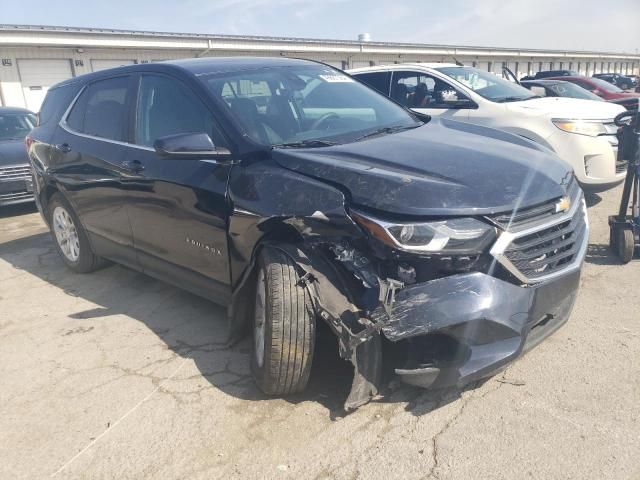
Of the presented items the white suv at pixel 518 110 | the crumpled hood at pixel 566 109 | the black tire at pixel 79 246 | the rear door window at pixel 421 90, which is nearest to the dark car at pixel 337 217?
the black tire at pixel 79 246

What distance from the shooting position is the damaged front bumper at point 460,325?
2.38 m

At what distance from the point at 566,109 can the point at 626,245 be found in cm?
241

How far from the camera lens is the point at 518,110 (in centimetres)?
656

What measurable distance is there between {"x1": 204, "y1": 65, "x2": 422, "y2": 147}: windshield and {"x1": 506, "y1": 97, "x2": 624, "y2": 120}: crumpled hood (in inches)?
116

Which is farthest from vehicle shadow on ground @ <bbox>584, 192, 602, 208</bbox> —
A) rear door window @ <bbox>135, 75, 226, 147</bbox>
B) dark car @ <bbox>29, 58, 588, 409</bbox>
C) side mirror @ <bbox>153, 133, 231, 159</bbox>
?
side mirror @ <bbox>153, 133, 231, 159</bbox>

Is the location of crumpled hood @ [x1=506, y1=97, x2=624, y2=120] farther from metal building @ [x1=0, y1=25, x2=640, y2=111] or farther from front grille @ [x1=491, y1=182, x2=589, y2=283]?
metal building @ [x1=0, y1=25, x2=640, y2=111]

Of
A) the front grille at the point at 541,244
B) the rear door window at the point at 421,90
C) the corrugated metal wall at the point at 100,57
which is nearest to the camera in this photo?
the front grille at the point at 541,244

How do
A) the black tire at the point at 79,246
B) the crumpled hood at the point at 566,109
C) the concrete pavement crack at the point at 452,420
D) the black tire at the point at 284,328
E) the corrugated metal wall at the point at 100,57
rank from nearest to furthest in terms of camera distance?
the concrete pavement crack at the point at 452,420 → the black tire at the point at 284,328 → the black tire at the point at 79,246 → the crumpled hood at the point at 566,109 → the corrugated metal wall at the point at 100,57

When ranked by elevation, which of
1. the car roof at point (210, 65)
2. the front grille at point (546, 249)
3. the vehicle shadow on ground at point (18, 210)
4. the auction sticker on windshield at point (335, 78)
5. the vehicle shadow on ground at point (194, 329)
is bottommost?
the vehicle shadow on ground at point (18, 210)

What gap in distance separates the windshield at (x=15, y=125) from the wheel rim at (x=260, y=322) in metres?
7.61

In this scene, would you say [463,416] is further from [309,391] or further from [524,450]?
[309,391]

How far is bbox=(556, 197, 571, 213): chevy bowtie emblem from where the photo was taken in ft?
9.11

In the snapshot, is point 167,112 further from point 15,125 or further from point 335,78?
point 15,125

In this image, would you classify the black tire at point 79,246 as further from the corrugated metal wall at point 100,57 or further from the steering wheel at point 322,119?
the corrugated metal wall at point 100,57
